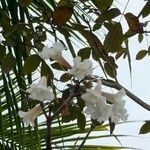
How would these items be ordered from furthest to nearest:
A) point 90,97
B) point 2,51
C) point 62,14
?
point 2,51, point 62,14, point 90,97

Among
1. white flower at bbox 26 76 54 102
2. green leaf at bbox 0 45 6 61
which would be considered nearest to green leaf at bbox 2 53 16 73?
green leaf at bbox 0 45 6 61

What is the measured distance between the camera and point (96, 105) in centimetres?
63

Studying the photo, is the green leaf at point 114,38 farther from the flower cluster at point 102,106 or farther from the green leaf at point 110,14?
the flower cluster at point 102,106

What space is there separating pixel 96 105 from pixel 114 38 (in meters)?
0.19

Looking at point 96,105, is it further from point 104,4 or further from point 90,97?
point 104,4

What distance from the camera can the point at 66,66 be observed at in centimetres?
73

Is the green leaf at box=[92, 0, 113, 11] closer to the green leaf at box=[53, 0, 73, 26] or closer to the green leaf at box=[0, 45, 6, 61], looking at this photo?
the green leaf at box=[53, 0, 73, 26]

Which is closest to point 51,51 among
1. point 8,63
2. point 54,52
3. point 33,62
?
point 54,52

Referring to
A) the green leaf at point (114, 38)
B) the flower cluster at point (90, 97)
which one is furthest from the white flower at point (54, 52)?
the green leaf at point (114, 38)

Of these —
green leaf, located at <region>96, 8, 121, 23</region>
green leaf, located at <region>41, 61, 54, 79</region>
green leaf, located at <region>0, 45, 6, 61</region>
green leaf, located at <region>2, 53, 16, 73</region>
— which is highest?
green leaf, located at <region>96, 8, 121, 23</region>

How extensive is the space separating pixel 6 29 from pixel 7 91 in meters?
0.29

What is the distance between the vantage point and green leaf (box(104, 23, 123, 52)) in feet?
2.58

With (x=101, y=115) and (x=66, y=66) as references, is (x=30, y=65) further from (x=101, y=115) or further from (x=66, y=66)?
(x=101, y=115)

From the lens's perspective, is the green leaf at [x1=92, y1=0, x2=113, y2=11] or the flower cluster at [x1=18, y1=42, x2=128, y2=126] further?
the green leaf at [x1=92, y1=0, x2=113, y2=11]
